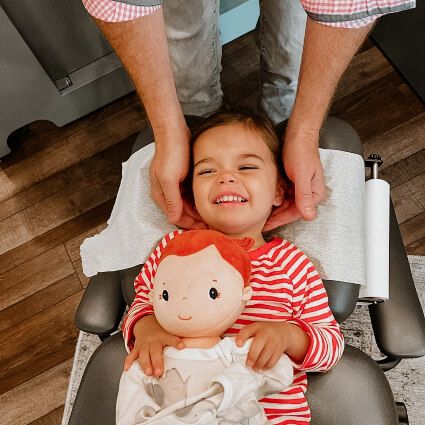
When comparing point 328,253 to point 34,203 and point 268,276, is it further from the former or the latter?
point 34,203

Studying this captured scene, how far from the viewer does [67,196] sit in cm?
Answer: 176

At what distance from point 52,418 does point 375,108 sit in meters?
1.48

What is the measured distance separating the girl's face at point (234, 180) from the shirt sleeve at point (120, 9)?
29cm

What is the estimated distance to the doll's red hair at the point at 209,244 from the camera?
2.61ft

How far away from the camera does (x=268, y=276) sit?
97cm

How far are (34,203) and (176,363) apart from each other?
118 cm

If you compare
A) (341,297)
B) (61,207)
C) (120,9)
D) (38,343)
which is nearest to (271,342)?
(341,297)

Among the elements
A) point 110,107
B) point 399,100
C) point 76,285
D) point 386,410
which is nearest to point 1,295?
point 76,285

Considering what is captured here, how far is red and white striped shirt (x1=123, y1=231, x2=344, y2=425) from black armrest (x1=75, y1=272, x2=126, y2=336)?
0.03m

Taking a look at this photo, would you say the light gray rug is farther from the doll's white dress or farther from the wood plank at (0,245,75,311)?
the doll's white dress

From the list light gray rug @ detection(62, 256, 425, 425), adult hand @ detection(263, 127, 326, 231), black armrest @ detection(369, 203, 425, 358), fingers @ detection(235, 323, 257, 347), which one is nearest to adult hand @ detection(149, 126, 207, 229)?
adult hand @ detection(263, 127, 326, 231)

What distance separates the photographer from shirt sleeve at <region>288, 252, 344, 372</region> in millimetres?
836

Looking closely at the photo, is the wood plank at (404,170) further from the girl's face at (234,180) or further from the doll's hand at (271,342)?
the doll's hand at (271,342)

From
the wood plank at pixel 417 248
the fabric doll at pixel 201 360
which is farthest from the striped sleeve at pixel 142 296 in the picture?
the wood plank at pixel 417 248
